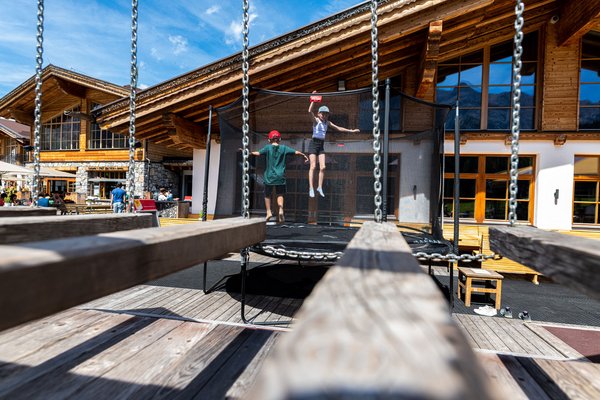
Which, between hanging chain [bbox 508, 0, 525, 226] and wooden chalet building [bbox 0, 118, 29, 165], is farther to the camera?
wooden chalet building [bbox 0, 118, 29, 165]

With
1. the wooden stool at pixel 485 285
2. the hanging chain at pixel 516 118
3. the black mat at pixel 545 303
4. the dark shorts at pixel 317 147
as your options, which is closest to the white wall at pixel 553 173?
the black mat at pixel 545 303

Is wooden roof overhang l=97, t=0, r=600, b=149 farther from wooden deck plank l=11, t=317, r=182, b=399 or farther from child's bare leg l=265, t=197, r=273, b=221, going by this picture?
wooden deck plank l=11, t=317, r=182, b=399

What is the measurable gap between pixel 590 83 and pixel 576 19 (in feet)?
5.94

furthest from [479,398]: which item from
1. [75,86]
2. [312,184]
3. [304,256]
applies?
[75,86]

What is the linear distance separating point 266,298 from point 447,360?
3855 mm

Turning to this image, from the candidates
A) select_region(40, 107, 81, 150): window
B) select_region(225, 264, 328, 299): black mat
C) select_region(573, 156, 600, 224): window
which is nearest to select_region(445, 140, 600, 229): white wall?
select_region(573, 156, 600, 224): window

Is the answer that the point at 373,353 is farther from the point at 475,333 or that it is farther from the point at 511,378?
the point at 475,333

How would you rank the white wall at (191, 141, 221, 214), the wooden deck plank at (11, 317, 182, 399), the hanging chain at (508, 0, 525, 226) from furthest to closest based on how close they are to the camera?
1. the white wall at (191, 141, 221, 214)
2. the hanging chain at (508, 0, 525, 226)
3. the wooden deck plank at (11, 317, 182, 399)

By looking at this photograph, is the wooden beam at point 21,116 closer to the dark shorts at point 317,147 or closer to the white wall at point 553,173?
the dark shorts at point 317,147

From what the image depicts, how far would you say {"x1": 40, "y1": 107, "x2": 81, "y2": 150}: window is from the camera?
648 inches

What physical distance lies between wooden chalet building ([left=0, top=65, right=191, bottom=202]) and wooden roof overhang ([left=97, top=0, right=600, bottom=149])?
567 cm

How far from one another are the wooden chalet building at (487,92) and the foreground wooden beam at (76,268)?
6046 mm

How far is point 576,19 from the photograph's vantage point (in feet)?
24.5

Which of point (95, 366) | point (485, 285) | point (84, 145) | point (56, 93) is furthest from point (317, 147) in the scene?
point (56, 93)
